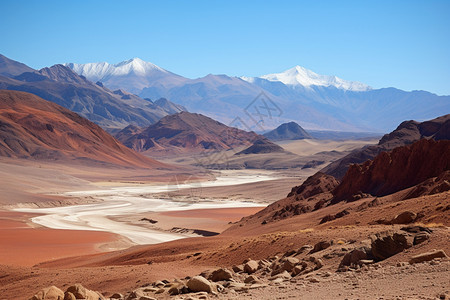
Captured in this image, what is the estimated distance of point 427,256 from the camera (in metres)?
11.4

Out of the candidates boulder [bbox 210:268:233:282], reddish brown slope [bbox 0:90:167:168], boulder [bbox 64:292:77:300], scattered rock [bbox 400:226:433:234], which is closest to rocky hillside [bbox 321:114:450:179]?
reddish brown slope [bbox 0:90:167:168]

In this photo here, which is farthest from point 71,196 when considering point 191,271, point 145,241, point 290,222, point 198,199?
point 191,271

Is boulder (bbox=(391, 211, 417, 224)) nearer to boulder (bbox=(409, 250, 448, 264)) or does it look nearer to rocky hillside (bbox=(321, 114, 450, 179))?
boulder (bbox=(409, 250, 448, 264))

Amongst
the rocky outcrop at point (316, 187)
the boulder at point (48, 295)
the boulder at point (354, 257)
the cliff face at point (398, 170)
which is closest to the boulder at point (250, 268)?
the boulder at point (354, 257)

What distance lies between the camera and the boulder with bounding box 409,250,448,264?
11.3 metres

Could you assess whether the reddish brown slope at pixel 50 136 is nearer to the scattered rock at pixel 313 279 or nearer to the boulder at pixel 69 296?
the boulder at pixel 69 296

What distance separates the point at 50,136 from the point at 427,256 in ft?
427

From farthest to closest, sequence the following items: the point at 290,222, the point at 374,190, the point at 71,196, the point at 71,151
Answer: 1. the point at 71,151
2. the point at 71,196
3. the point at 374,190
4. the point at 290,222

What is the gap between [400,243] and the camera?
12.5 m

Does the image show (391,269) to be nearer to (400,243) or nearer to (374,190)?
(400,243)

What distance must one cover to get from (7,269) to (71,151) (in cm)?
11303

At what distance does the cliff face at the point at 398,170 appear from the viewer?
33469mm

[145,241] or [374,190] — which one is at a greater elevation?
[374,190]

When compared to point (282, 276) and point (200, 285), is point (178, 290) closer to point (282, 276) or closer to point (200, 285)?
point (200, 285)
